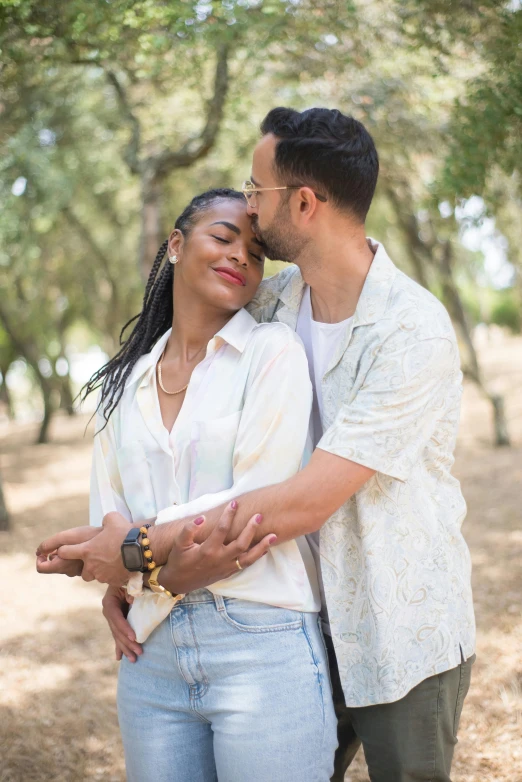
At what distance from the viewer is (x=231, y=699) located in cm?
A: 217

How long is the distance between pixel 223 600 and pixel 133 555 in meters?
0.30

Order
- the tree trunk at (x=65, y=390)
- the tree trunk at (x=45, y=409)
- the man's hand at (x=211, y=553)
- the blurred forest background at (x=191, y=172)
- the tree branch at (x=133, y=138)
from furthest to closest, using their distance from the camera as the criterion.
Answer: the tree trunk at (x=65, y=390) → the tree trunk at (x=45, y=409) → the tree branch at (x=133, y=138) → the blurred forest background at (x=191, y=172) → the man's hand at (x=211, y=553)

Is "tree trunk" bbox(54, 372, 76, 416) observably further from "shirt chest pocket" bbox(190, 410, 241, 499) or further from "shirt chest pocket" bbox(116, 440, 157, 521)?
"shirt chest pocket" bbox(190, 410, 241, 499)

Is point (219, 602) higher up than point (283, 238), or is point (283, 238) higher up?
point (283, 238)

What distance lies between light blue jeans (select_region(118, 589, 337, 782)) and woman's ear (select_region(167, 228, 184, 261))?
1230 mm

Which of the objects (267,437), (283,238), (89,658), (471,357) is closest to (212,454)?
(267,437)

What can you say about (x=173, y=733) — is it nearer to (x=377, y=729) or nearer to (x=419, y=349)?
(x=377, y=729)

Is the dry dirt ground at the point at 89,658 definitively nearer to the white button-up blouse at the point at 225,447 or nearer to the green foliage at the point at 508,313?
the white button-up blouse at the point at 225,447

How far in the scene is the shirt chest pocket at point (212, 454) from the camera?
2.28 metres

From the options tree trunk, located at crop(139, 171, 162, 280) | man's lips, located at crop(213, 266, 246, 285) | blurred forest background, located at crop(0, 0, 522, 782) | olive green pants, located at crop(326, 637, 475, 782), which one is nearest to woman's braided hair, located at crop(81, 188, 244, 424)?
man's lips, located at crop(213, 266, 246, 285)

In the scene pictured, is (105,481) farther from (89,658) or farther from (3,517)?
(3,517)

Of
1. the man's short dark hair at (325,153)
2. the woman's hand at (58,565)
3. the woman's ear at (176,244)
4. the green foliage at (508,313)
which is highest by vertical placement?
the man's short dark hair at (325,153)

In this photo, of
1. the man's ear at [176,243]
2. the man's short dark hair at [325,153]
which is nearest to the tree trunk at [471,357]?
the man's ear at [176,243]

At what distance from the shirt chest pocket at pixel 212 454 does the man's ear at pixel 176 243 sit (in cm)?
79
